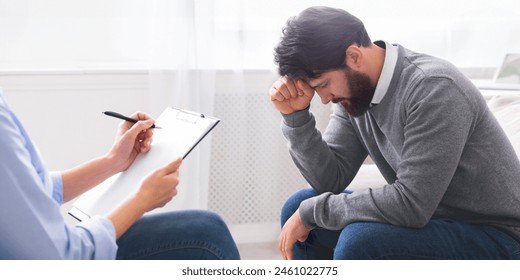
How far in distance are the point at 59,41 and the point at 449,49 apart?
1587 mm

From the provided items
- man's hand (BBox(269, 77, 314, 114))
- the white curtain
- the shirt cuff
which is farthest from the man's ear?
the white curtain

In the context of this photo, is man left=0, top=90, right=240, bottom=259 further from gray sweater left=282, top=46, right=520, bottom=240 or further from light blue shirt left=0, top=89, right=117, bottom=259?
gray sweater left=282, top=46, right=520, bottom=240

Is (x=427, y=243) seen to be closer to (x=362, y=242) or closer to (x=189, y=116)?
(x=362, y=242)

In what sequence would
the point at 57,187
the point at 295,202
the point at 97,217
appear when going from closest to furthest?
the point at 97,217
the point at 57,187
the point at 295,202

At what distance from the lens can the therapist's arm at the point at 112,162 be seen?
4.75 feet

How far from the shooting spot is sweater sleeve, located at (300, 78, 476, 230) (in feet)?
4.29

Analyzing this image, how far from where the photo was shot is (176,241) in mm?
1261

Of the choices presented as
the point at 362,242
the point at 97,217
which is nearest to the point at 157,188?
the point at 97,217

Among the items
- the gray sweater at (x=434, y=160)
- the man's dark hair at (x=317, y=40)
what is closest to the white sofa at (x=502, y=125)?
the gray sweater at (x=434, y=160)

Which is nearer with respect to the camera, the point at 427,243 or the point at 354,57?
the point at 427,243

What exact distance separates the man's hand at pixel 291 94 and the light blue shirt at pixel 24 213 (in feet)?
2.24

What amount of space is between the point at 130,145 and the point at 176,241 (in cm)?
34

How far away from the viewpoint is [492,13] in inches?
104

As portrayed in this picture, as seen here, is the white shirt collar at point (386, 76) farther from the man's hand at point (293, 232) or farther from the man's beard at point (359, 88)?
the man's hand at point (293, 232)
